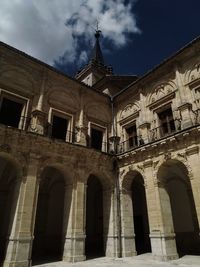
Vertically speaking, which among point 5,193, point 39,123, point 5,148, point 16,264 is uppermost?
point 39,123

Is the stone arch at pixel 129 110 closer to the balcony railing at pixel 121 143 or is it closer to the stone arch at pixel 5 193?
the balcony railing at pixel 121 143

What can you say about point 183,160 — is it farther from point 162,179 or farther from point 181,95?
point 181,95

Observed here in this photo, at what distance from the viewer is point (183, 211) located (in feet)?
45.2

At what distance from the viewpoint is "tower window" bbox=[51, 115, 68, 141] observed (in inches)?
511

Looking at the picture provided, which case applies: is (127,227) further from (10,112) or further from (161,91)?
(10,112)

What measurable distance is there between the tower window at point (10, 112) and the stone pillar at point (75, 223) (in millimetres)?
4394

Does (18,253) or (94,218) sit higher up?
(94,218)

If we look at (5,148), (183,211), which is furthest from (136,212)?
(5,148)

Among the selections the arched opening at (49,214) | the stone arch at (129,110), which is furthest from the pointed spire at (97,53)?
the arched opening at (49,214)

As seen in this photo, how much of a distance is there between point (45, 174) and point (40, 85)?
5.63m

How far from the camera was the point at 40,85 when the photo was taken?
13.0 meters

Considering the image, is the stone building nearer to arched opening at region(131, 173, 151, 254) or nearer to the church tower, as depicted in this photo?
arched opening at region(131, 173, 151, 254)

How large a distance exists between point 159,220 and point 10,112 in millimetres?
9038

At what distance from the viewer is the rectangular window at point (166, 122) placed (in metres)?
12.4
